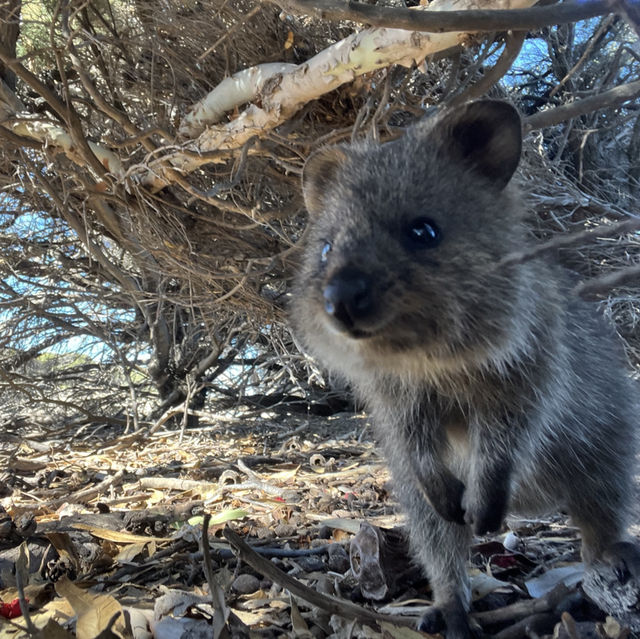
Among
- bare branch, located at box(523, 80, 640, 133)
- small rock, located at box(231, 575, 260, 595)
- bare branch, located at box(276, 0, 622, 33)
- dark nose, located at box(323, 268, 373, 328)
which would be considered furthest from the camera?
bare branch, located at box(523, 80, 640, 133)

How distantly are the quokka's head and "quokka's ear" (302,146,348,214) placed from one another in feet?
0.40

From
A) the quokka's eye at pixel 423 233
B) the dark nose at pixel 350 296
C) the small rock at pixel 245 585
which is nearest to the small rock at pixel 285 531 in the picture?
the small rock at pixel 245 585

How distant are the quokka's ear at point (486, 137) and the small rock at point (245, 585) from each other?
1782 mm

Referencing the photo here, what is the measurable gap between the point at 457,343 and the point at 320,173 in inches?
42.6

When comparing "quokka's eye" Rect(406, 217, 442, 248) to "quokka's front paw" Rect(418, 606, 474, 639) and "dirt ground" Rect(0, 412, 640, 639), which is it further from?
"quokka's front paw" Rect(418, 606, 474, 639)

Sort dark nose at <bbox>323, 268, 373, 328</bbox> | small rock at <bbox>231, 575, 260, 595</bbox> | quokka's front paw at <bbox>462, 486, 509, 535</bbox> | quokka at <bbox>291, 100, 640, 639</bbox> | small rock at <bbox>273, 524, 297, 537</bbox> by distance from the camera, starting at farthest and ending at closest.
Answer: small rock at <bbox>273, 524, 297, 537</bbox> → small rock at <bbox>231, 575, 260, 595</bbox> → quokka's front paw at <bbox>462, 486, 509, 535</bbox> → quokka at <bbox>291, 100, 640, 639</bbox> → dark nose at <bbox>323, 268, 373, 328</bbox>

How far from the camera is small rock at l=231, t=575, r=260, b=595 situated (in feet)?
7.39

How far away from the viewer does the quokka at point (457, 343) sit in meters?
1.90

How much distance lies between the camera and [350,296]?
5.79 ft

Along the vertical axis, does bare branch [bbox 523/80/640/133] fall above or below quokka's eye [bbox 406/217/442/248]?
above

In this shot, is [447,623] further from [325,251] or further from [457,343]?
[325,251]

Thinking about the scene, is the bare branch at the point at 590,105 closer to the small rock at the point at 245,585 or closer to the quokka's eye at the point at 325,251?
the quokka's eye at the point at 325,251

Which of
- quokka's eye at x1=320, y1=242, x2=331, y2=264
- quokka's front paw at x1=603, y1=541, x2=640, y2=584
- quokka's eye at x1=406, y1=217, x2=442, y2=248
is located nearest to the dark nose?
quokka's eye at x1=406, y1=217, x2=442, y2=248

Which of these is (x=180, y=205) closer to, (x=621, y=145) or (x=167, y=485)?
(x=167, y=485)
